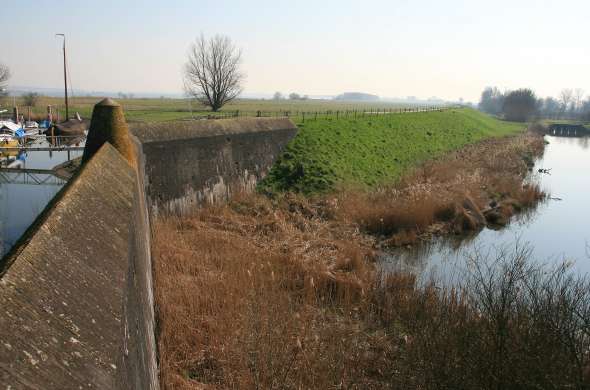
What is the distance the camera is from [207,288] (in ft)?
27.9

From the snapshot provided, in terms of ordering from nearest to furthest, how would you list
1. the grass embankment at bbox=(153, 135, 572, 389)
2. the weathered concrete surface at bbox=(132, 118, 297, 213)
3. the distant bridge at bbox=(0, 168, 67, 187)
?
the grass embankment at bbox=(153, 135, 572, 389) < the weathered concrete surface at bbox=(132, 118, 297, 213) < the distant bridge at bbox=(0, 168, 67, 187)

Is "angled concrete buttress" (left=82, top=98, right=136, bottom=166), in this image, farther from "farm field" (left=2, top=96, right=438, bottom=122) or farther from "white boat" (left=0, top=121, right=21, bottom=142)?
"farm field" (left=2, top=96, right=438, bottom=122)

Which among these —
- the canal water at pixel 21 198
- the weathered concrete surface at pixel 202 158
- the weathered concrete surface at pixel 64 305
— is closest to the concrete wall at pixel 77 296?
the weathered concrete surface at pixel 64 305

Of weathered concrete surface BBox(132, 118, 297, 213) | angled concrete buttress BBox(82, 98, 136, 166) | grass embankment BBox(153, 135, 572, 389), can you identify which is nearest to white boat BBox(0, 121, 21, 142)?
weathered concrete surface BBox(132, 118, 297, 213)

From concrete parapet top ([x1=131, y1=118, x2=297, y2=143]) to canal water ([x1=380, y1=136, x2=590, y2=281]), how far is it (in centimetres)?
744

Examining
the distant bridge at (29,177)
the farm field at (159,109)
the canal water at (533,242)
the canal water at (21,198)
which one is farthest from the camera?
the farm field at (159,109)

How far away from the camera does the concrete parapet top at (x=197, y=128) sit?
13.3 meters

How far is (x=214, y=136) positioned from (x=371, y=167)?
1001cm

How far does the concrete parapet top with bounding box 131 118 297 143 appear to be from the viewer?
1330cm

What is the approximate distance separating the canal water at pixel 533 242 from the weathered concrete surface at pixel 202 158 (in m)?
6.50

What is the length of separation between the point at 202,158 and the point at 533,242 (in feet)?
39.2

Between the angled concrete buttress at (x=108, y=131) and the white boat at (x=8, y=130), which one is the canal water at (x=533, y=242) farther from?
the white boat at (x=8, y=130)

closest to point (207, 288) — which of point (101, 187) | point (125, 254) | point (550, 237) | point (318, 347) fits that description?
point (318, 347)

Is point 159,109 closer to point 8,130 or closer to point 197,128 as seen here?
point 8,130
